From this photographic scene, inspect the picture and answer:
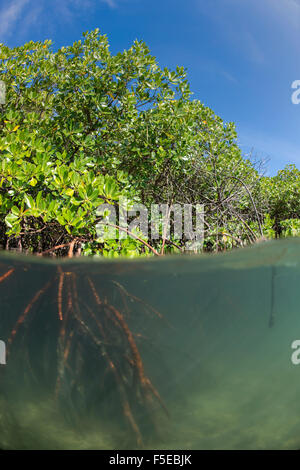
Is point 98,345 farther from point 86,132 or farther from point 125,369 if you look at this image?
point 86,132

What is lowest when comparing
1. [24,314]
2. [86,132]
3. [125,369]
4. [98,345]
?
[125,369]

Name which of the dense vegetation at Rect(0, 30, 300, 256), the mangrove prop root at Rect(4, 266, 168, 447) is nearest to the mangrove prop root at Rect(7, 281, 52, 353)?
the mangrove prop root at Rect(4, 266, 168, 447)

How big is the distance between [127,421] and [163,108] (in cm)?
526

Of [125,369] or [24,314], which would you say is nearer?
[125,369]

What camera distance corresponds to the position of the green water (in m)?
3.82

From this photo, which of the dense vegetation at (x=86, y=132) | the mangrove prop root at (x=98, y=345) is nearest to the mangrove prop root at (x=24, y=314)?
the mangrove prop root at (x=98, y=345)

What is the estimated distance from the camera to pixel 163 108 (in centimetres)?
626

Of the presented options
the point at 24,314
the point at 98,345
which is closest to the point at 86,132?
the point at 24,314

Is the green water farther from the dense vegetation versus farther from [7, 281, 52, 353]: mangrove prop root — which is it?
the dense vegetation

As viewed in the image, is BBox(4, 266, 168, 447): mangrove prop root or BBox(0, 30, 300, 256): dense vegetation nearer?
BBox(4, 266, 168, 447): mangrove prop root

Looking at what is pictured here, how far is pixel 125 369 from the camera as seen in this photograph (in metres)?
3.79

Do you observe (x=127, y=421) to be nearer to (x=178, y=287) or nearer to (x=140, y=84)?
(x=178, y=287)
